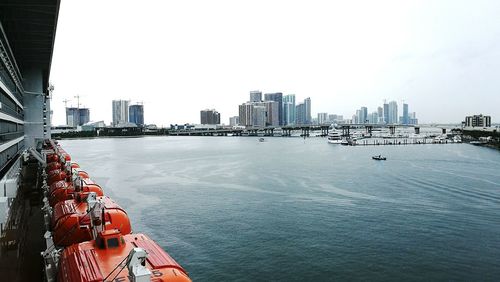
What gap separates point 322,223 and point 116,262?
71.4 feet

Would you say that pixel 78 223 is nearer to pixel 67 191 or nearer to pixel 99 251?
pixel 99 251

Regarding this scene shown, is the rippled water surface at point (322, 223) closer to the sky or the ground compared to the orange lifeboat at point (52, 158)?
closer to the ground

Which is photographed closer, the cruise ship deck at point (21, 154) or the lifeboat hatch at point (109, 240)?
the lifeboat hatch at point (109, 240)

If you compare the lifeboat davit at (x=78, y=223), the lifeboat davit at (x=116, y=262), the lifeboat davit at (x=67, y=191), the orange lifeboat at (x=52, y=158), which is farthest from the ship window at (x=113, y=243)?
the orange lifeboat at (x=52, y=158)

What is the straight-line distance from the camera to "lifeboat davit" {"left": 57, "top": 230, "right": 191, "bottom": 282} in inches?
347

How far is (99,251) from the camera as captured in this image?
11555mm

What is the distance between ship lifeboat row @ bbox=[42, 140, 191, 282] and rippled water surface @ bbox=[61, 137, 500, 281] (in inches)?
283

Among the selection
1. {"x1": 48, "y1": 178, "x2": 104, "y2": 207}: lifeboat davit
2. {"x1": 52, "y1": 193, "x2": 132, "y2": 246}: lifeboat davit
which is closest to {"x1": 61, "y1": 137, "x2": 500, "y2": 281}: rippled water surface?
{"x1": 52, "y1": 193, "x2": 132, "y2": 246}: lifeboat davit

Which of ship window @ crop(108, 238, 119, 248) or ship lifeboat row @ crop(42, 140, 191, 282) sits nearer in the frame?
ship lifeboat row @ crop(42, 140, 191, 282)

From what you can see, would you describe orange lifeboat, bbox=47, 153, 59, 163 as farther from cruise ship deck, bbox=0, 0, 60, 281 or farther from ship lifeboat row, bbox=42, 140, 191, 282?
ship lifeboat row, bbox=42, 140, 191, 282

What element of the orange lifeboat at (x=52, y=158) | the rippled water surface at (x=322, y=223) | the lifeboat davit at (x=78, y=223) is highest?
the orange lifeboat at (x=52, y=158)

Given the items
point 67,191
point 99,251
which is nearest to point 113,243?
point 99,251

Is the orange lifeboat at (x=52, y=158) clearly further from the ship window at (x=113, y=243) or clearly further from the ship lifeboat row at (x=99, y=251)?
the ship window at (x=113, y=243)

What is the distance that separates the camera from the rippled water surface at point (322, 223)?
2150cm
